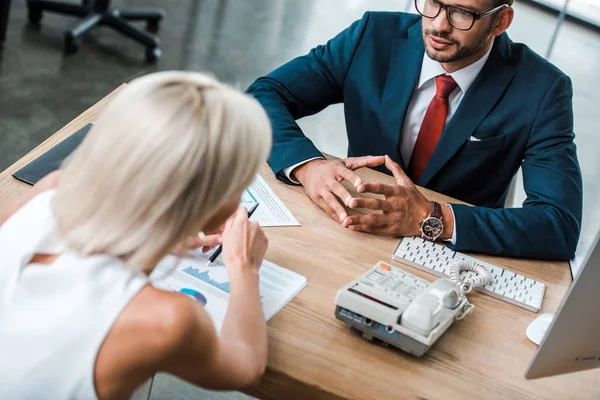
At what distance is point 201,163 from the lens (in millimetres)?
1143

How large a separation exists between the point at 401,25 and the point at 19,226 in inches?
55.3

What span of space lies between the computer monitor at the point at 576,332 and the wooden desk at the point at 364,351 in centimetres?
9

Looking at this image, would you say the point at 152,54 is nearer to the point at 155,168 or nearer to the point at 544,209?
the point at 544,209

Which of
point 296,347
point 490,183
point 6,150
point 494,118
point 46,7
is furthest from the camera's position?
point 46,7

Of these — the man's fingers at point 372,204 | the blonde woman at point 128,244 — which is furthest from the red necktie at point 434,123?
the blonde woman at point 128,244

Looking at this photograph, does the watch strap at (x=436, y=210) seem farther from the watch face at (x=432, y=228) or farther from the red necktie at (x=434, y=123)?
the red necktie at (x=434, y=123)

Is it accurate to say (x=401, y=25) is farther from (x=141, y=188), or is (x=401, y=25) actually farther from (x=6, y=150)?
(x=6, y=150)

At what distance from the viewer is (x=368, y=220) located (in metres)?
1.83

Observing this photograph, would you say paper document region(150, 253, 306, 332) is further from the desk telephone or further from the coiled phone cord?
the coiled phone cord

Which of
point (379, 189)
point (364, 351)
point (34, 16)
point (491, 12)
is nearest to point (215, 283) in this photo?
point (364, 351)

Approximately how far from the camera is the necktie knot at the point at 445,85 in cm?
222

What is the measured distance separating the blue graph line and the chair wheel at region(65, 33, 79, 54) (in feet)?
10.5

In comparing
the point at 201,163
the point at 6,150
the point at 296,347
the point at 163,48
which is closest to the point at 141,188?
the point at 201,163

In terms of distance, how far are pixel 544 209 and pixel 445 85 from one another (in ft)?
1.59
